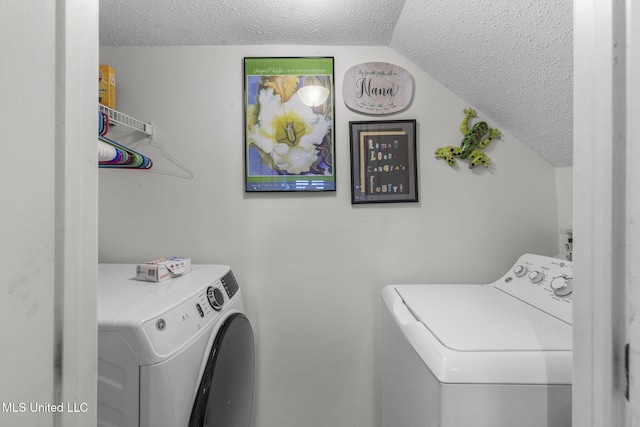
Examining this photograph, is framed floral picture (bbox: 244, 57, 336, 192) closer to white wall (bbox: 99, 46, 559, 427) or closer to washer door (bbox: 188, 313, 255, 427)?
white wall (bbox: 99, 46, 559, 427)

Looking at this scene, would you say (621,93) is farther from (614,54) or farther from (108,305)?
(108,305)

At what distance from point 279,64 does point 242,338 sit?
1.33m

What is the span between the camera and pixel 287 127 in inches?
55.7

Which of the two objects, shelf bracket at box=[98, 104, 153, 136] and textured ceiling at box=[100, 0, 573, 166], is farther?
shelf bracket at box=[98, 104, 153, 136]

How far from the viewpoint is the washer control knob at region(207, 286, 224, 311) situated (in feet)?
3.27

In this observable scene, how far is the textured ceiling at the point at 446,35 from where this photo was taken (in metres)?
0.96

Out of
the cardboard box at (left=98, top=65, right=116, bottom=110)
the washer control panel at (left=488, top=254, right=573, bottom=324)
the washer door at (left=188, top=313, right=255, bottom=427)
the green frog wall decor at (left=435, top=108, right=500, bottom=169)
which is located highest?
the cardboard box at (left=98, top=65, right=116, bottom=110)

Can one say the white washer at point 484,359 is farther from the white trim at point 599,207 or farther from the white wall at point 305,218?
the white wall at point 305,218

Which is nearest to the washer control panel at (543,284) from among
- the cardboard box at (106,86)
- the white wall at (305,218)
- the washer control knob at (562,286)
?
the washer control knob at (562,286)

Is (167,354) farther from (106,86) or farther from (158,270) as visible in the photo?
(106,86)

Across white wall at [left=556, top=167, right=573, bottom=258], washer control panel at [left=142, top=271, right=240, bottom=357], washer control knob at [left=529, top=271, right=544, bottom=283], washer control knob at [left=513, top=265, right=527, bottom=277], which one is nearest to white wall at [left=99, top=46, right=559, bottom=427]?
white wall at [left=556, top=167, right=573, bottom=258]

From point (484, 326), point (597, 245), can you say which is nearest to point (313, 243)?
point (484, 326)

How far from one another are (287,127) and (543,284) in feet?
4.34

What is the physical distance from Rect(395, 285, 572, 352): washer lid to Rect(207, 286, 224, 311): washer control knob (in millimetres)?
712
